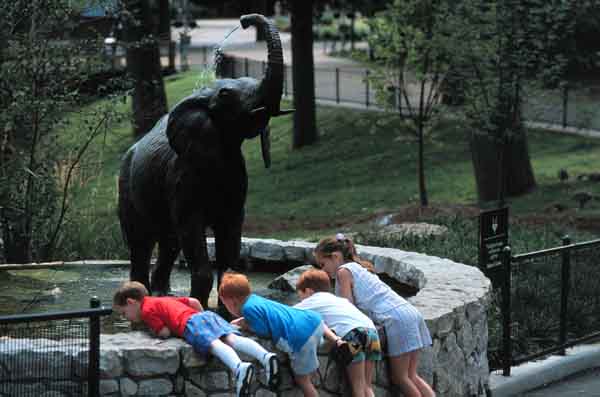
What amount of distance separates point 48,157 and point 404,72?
10676 millimetres

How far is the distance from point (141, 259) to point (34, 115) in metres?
4.70

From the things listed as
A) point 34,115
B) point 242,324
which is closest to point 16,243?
point 34,115

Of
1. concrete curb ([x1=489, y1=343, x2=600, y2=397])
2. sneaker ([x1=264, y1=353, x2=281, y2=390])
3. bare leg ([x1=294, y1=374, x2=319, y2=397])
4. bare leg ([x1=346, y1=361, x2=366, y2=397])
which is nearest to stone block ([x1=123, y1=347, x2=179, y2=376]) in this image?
sneaker ([x1=264, y1=353, x2=281, y2=390])

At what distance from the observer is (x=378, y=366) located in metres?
10.1

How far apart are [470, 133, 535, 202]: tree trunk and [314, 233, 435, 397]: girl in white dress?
13.3m

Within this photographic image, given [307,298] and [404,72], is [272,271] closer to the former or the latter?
[307,298]

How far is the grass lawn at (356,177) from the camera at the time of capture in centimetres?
2331

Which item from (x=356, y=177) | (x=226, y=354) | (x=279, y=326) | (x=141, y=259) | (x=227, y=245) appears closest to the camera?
(x=226, y=354)

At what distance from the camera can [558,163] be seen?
28094mm

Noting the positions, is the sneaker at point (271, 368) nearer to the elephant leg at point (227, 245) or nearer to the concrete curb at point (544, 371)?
the elephant leg at point (227, 245)

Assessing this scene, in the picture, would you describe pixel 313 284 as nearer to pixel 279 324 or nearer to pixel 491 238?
pixel 279 324

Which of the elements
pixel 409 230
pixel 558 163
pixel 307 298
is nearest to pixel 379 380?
pixel 307 298

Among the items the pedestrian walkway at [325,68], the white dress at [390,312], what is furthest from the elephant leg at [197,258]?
the pedestrian walkway at [325,68]

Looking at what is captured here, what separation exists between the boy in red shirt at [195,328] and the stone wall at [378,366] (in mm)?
103
